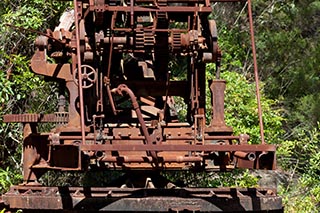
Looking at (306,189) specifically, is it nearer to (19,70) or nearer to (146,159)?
(19,70)

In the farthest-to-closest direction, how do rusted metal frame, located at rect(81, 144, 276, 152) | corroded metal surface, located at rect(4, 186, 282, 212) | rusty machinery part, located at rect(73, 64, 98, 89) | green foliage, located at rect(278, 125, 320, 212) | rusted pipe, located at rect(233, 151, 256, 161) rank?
green foliage, located at rect(278, 125, 320, 212) → rusty machinery part, located at rect(73, 64, 98, 89) → corroded metal surface, located at rect(4, 186, 282, 212) → rusted pipe, located at rect(233, 151, 256, 161) → rusted metal frame, located at rect(81, 144, 276, 152)

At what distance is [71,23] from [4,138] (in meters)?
2.78

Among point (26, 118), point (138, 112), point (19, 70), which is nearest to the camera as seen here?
point (138, 112)

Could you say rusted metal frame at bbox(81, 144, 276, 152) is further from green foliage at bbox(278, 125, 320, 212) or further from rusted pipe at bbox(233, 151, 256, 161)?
green foliage at bbox(278, 125, 320, 212)

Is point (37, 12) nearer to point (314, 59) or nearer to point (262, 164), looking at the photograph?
point (262, 164)

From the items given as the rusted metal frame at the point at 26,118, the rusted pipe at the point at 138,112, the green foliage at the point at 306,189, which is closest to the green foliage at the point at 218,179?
the green foliage at the point at 306,189

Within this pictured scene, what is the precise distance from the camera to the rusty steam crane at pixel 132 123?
209 inches

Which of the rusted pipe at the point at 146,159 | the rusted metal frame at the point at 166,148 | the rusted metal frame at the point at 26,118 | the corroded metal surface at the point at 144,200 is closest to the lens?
the rusted metal frame at the point at 166,148

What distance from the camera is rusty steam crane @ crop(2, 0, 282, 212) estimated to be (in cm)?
530

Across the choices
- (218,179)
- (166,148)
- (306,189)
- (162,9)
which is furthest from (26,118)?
(306,189)

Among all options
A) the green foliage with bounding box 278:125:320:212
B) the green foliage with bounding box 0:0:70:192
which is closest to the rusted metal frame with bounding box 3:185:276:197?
the green foliage with bounding box 0:0:70:192

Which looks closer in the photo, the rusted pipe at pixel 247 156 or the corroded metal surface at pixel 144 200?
the rusted pipe at pixel 247 156

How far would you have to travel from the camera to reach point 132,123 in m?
6.50

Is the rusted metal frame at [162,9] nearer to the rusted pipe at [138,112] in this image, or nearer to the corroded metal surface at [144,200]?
the rusted pipe at [138,112]
